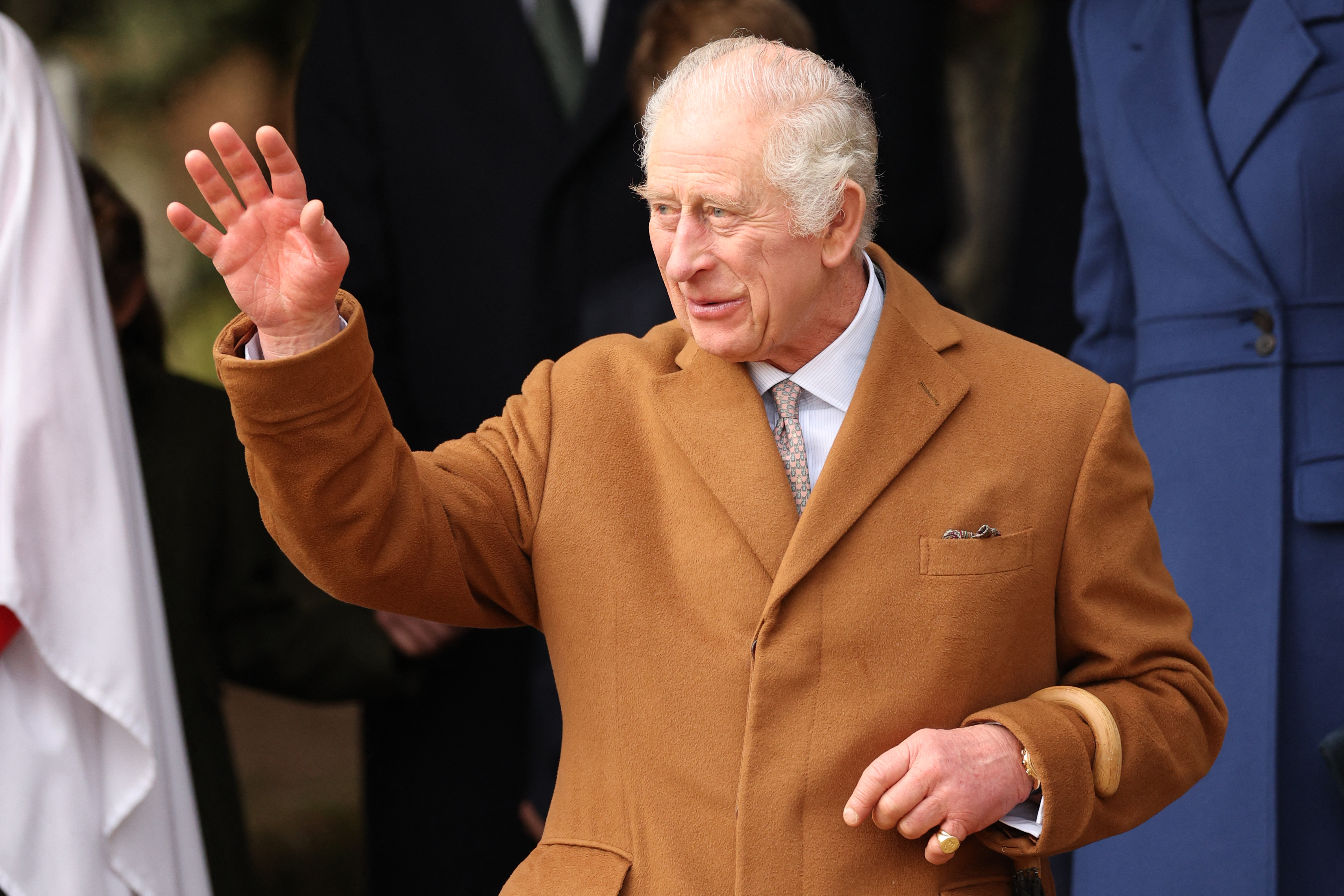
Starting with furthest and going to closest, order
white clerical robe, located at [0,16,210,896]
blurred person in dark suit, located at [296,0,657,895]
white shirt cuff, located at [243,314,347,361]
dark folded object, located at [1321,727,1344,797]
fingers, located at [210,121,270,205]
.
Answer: blurred person in dark suit, located at [296,0,657,895] → dark folded object, located at [1321,727,1344,797] → white clerical robe, located at [0,16,210,896] → white shirt cuff, located at [243,314,347,361] → fingers, located at [210,121,270,205]

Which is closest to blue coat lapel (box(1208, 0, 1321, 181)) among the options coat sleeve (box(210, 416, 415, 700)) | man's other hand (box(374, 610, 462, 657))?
man's other hand (box(374, 610, 462, 657))

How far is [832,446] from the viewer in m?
1.92

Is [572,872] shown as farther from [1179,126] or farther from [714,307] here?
[1179,126]

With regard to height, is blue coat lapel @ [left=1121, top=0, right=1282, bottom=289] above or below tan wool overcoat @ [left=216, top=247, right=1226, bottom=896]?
above

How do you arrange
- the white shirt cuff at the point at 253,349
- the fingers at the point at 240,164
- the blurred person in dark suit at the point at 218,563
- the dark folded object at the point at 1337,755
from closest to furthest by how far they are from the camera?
the fingers at the point at 240,164
the white shirt cuff at the point at 253,349
the dark folded object at the point at 1337,755
the blurred person in dark suit at the point at 218,563

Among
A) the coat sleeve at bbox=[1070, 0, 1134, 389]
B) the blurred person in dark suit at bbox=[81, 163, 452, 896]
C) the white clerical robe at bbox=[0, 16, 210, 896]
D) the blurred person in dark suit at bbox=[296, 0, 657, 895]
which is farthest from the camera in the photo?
the blurred person in dark suit at bbox=[296, 0, 657, 895]

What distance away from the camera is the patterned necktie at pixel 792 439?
6.38ft

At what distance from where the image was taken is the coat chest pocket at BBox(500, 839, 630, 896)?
1.85 metres

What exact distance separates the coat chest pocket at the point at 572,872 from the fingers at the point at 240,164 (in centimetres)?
86

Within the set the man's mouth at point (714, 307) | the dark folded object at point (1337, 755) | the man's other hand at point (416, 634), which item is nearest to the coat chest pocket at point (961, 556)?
the man's mouth at point (714, 307)

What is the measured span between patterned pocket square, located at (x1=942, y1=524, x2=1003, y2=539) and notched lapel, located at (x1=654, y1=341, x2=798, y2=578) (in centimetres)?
19

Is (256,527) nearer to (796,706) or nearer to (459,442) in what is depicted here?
(459,442)

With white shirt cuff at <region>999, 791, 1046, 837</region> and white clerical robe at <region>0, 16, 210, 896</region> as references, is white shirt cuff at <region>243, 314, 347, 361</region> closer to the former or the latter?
white clerical robe at <region>0, 16, 210, 896</region>

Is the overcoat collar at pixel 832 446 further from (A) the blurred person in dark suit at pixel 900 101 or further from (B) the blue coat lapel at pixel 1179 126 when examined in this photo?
(A) the blurred person in dark suit at pixel 900 101
